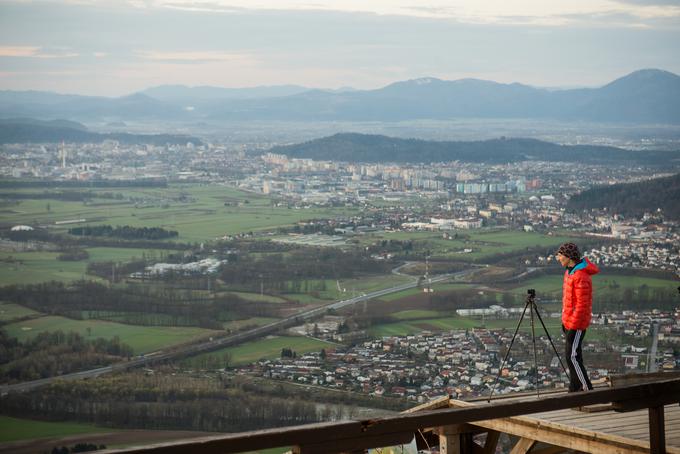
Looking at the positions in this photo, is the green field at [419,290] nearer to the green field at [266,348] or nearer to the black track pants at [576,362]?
the green field at [266,348]

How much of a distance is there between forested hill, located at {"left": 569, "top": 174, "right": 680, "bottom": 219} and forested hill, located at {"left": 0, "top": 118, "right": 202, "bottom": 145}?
4334cm

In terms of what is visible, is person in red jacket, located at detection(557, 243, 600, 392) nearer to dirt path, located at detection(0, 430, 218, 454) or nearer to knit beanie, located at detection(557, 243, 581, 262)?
knit beanie, located at detection(557, 243, 581, 262)

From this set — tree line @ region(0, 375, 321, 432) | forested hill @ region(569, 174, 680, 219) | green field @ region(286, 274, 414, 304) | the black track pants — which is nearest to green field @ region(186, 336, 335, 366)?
tree line @ region(0, 375, 321, 432)

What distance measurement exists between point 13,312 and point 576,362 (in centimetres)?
2659

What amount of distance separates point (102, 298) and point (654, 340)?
17.0 meters

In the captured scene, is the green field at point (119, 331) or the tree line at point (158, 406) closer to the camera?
the tree line at point (158, 406)

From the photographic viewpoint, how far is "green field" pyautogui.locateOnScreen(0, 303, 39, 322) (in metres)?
28.9

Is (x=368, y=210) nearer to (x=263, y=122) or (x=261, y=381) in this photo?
(x=261, y=381)

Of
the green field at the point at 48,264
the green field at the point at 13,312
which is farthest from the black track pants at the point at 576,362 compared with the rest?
the green field at the point at 48,264

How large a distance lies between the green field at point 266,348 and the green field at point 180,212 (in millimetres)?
18260

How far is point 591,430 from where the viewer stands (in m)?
4.59

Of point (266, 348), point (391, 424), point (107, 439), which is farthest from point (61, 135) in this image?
point (391, 424)

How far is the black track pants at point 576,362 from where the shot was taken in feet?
18.3

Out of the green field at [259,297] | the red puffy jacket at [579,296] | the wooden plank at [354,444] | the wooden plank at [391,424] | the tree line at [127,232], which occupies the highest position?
the red puffy jacket at [579,296]
